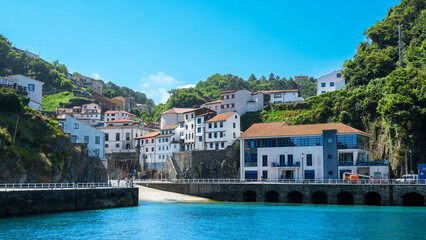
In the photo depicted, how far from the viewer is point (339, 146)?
192ft

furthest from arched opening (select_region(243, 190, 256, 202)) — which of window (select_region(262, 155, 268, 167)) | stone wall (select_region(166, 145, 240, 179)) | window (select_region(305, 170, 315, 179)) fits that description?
stone wall (select_region(166, 145, 240, 179))

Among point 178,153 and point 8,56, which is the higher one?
point 8,56

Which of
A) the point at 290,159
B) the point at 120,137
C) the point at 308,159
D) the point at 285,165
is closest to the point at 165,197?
the point at 285,165

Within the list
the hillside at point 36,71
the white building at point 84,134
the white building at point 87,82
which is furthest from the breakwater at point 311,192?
the white building at point 87,82

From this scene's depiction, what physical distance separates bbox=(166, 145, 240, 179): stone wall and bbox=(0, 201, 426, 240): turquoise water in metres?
24.4

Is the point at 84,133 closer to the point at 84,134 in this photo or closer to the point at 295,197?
the point at 84,134

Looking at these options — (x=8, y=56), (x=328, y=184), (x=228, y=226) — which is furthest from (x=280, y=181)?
(x=8, y=56)

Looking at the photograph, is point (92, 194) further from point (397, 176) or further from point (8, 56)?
point (8, 56)

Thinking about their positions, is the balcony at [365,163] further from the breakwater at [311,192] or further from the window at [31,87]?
the window at [31,87]

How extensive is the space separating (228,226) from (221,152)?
38727 mm

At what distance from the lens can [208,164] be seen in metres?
75.7

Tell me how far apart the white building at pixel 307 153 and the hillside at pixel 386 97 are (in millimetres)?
4185

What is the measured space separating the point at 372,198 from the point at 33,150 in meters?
45.6

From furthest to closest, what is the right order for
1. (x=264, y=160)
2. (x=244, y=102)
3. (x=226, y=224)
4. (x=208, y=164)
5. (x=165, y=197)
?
(x=244, y=102) → (x=208, y=164) → (x=264, y=160) → (x=165, y=197) → (x=226, y=224)
